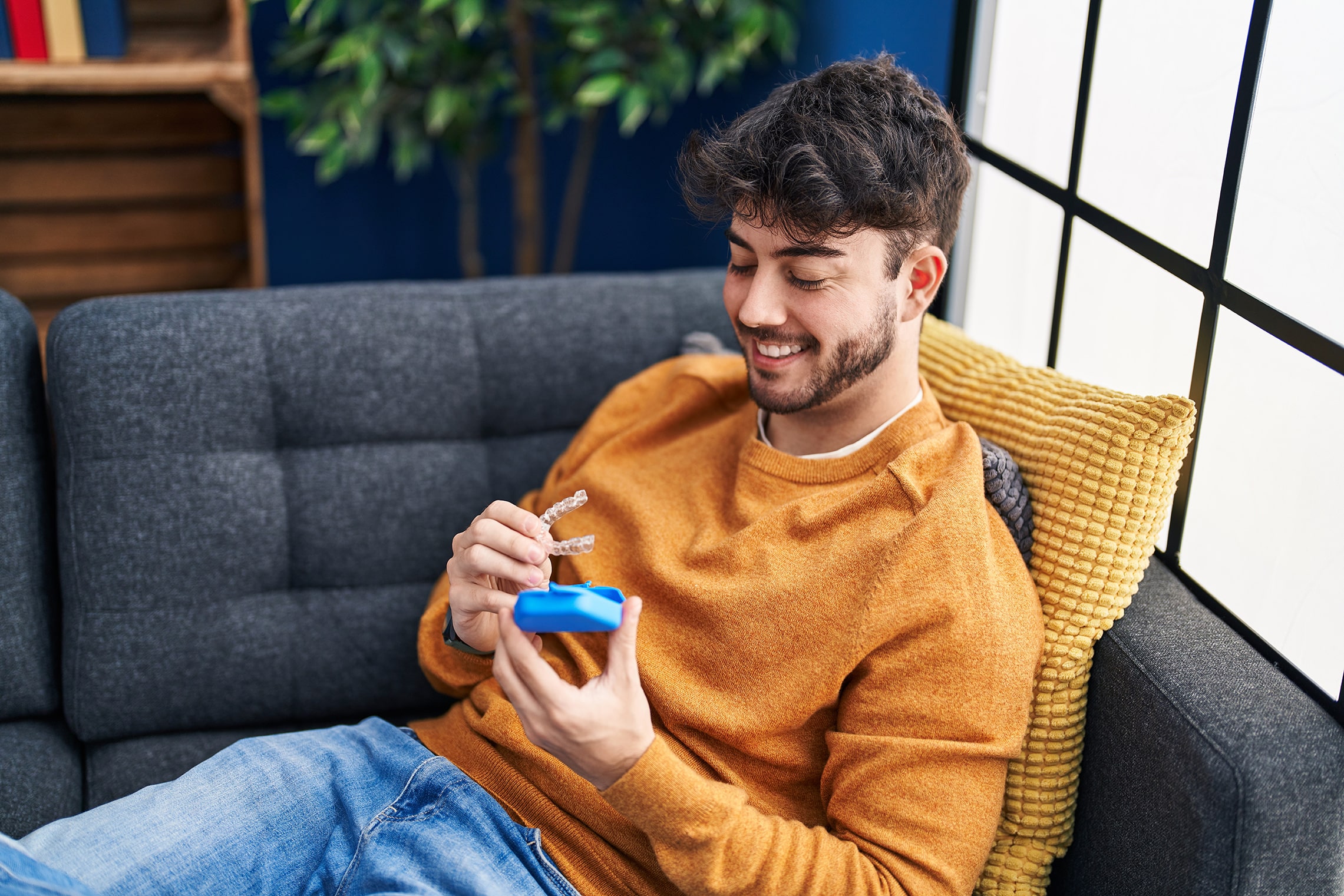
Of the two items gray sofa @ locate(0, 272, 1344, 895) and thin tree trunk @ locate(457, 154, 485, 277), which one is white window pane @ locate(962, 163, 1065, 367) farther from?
thin tree trunk @ locate(457, 154, 485, 277)

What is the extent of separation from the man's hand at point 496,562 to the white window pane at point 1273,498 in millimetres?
721

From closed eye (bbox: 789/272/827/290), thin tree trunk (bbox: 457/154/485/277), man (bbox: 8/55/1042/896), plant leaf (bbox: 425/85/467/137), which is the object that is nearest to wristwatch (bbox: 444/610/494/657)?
man (bbox: 8/55/1042/896)

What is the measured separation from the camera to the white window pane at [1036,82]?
149 cm

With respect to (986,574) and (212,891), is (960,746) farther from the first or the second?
(212,891)

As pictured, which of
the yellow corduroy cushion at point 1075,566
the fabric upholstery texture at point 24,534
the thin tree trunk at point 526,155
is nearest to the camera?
the yellow corduroy cushion at point 1075,566

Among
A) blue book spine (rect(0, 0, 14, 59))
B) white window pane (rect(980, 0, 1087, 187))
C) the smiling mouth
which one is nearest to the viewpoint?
the smiling mouth

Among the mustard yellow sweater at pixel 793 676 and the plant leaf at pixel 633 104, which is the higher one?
the plant leaf at pixel 633 104

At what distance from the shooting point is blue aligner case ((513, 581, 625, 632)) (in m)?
0.84

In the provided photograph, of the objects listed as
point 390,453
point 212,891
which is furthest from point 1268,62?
point 212,891

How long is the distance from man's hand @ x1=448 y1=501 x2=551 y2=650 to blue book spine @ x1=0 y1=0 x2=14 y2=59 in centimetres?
176

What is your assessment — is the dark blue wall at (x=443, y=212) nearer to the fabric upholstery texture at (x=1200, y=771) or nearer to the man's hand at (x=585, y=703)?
the fabric upholstery texture at (x=1200, y=771)

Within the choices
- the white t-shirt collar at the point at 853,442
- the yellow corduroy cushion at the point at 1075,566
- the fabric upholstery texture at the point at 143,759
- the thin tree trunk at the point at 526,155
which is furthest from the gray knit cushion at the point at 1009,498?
the thin tree trunk at the point at 526,155

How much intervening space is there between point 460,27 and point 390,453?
45.3 inches

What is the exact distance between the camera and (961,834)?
0.96 meters
